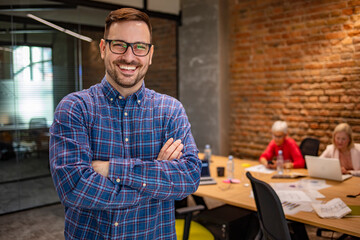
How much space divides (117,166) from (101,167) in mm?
65

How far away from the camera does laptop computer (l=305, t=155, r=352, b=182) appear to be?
10.5 ft

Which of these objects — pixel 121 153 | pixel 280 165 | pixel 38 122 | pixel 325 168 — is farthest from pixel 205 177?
pixel 38 122

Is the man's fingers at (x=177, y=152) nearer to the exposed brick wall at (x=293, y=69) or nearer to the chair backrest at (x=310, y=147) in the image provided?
the chair backrest at (x=310, y=147)

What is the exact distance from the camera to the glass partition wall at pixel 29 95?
14.6 feet

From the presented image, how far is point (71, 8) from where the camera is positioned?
4.94 m

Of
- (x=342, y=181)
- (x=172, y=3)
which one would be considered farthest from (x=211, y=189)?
(x=172, y=3)

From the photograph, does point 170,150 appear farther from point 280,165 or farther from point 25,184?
point 25,184

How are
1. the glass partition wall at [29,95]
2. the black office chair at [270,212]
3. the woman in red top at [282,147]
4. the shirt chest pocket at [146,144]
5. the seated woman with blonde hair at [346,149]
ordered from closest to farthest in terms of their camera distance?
1. the shirt chest pocket at [146,144]
2. the black office chair at [270,212]
3. the seated woman with blonde hair at [346,149]
4. the woman in red top at [282,147]
5. the glass partition wall at [29,95]

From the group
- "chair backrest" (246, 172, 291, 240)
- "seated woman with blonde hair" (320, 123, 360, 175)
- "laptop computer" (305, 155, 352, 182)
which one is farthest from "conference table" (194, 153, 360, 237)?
"seated woman with blonde hair" (320, 123, 360, 175)

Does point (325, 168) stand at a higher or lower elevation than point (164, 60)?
lower

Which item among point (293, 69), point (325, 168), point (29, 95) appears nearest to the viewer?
point (325, 168)

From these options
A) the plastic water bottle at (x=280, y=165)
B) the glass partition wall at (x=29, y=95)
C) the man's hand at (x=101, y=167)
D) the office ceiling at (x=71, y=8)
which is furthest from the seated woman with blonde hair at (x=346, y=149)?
the office ceiling at (x=71, y=8)

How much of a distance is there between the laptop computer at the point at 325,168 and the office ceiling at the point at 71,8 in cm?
359

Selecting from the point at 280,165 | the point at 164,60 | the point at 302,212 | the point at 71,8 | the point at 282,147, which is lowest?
the point at 302,212
